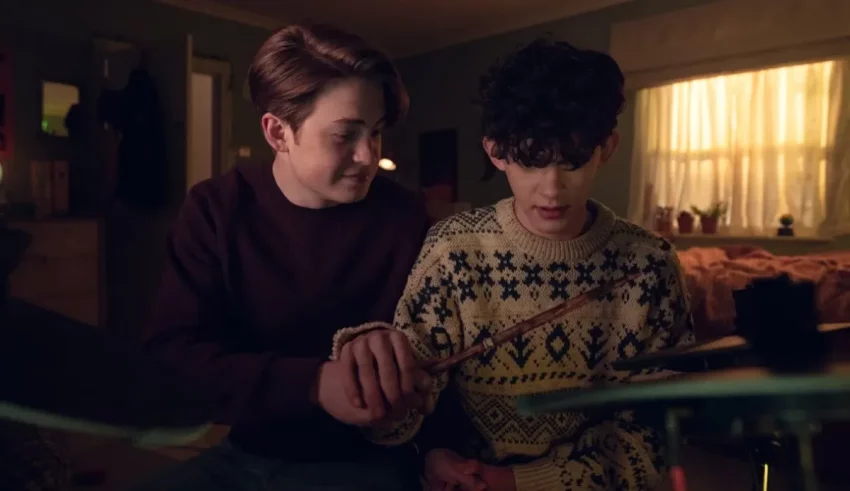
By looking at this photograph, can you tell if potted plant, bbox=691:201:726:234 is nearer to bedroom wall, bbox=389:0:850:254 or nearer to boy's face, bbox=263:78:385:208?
bedroom wall, bbox=389:0:850:254

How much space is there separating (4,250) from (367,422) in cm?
34

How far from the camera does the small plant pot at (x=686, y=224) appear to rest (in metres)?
3.54

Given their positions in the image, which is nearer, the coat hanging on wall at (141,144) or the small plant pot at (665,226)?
the coat hanging on wall at (141,144)

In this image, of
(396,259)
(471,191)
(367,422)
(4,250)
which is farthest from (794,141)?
(4,250)

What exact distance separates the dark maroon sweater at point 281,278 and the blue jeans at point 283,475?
0.02m

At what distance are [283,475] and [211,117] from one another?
3.75 metres

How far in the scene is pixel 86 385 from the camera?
0.27 metres

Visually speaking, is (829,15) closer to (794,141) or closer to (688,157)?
(794,141)

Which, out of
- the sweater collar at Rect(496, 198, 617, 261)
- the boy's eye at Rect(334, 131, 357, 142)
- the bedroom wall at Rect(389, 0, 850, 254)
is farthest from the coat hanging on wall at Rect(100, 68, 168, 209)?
the sweater collar at Rect(496, 198, 617, 261)

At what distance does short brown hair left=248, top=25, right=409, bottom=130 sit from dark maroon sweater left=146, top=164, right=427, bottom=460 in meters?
0.13

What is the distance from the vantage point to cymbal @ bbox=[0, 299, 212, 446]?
25 cm

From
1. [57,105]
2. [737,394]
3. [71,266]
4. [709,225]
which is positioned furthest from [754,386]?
[57,105]

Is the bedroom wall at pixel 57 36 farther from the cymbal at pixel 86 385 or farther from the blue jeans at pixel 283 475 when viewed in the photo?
→ the cymbal at pixel 86 385

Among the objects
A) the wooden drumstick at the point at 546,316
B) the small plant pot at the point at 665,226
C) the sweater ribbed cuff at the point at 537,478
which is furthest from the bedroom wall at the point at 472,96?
the wooden drumstick at the point at 546,316
